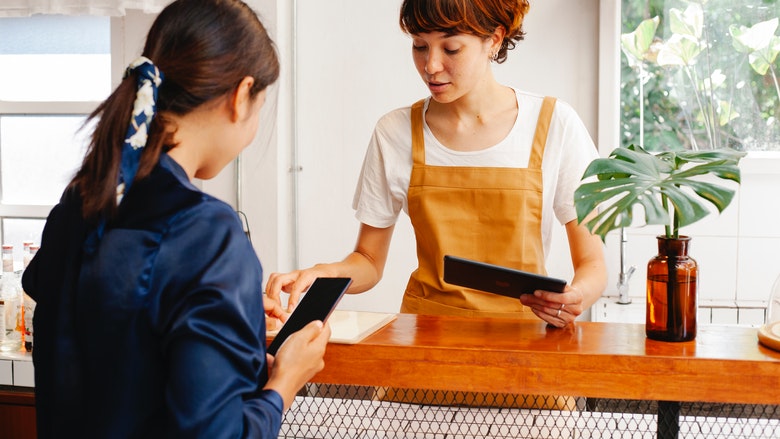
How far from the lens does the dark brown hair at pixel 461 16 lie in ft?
6.03

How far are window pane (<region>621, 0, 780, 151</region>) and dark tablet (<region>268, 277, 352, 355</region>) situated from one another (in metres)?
2.25

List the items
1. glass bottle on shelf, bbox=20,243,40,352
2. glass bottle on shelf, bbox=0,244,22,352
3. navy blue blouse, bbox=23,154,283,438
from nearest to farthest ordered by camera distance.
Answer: navy blue blouse, bbox=23,154,283,438 → glass bottle on shelf, bbox=20,243,40,352 → glass bottle on shelf, bbox=0,244,22,352

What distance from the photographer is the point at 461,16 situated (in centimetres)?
185

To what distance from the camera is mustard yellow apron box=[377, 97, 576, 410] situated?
2.00 meters

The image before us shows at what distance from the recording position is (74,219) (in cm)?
101

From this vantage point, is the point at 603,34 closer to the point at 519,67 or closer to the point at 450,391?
the point at 519,67

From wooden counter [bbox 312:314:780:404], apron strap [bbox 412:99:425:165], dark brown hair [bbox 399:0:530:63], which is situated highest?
dark brown hair [bbox 399:0:530:63]

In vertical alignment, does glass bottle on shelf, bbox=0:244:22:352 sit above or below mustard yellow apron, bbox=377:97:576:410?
below

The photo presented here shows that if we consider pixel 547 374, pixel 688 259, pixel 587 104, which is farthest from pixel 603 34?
pixel 547 374

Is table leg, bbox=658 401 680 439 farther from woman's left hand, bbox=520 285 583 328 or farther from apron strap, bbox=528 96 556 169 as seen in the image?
apron strap, bbox=528 96 556 169

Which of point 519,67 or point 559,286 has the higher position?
point 519,67

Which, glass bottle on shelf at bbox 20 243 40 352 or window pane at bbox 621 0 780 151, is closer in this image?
glass bottle on shelf at bbox 20 243 40 352

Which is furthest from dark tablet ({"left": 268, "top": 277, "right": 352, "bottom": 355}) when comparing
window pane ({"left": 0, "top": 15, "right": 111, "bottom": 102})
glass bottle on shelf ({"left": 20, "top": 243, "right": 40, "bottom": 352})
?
window pane ({"left": 0, "top": 15, "right": 111, "bottom": 102})

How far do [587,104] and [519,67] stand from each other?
1.02 ft
